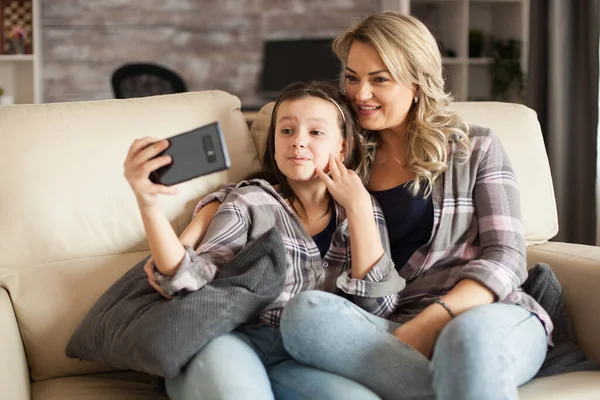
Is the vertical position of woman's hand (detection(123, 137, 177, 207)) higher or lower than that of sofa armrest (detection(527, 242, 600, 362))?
higher

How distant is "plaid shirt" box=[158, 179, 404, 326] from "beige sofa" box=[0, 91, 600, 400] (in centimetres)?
20

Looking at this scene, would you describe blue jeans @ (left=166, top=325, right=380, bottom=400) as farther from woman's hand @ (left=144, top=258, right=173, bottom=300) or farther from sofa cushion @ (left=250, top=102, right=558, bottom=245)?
sofa cushion @ (left=250, top=102, right=558, bottom=245)

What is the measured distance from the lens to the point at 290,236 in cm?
152

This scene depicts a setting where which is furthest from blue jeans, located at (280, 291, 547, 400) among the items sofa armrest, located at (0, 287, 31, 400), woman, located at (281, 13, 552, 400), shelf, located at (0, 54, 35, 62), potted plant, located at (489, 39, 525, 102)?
shelf, located at (0, 54, 35, 62)

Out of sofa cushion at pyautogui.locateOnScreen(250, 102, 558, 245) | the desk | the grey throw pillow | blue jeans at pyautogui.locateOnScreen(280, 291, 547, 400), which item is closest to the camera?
blue jeans at pyautogui.locateOnScreen(280, 291, 547, 400)

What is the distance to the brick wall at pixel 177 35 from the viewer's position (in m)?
4.90

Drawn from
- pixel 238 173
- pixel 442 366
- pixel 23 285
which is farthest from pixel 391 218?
pixel 23 285

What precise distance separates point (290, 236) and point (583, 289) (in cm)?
→ 61

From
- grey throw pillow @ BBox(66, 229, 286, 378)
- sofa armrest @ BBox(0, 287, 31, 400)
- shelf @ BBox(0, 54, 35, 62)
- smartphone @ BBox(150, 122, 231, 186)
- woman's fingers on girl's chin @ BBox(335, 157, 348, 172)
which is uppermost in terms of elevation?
shelf @ BBox(0, 54, 35, 62)

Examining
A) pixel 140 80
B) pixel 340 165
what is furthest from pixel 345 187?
pixel 140 80

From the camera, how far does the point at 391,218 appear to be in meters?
1.59

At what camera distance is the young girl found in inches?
47.5

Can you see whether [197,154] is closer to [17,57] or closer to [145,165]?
[145,165]

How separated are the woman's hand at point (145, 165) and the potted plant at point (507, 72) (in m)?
3.34
